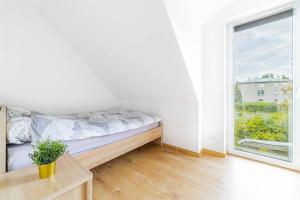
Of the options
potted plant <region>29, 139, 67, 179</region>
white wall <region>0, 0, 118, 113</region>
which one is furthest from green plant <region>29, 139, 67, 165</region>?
white wall <region>0, 0, 118, 113</region>

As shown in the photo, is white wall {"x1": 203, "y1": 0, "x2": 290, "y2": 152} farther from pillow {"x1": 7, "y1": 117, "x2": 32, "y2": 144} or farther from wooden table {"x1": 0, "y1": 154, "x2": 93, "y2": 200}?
pillow {"x1": 7, "y1": 117, "x2": 32, "y2": 144}

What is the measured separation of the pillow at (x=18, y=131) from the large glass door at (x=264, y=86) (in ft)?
8.25

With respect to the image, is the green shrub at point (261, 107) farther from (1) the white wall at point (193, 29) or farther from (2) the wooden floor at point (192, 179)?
(2) the wooden floor at point (192, 179)

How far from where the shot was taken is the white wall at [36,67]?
6.63 ft

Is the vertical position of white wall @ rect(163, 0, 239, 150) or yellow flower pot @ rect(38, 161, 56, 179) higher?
white wall @ rect(163, 0, 239, 150)

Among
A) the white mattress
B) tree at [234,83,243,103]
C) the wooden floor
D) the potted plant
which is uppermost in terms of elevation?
tree at [234,83,243,103]

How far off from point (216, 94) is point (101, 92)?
7.26 ft

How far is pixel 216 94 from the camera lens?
2.23 meters

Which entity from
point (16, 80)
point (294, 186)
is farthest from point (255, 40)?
point (16, 80)

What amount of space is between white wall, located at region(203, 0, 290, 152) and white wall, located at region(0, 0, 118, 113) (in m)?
2.17

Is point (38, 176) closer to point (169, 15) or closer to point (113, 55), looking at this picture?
point (169, 15)

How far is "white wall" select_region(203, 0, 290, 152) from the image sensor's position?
2.12 metres

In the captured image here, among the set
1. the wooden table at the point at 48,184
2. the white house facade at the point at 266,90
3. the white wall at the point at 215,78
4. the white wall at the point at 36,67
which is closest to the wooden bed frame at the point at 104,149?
the wooden table at the point at 48,184

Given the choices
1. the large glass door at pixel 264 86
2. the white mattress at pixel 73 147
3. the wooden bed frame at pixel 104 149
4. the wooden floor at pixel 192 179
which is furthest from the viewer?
the large glass door at pixel 264 86
